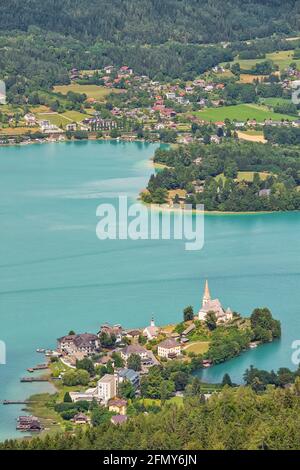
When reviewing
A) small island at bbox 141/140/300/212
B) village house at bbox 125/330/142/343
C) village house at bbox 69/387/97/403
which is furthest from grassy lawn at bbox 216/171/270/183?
village house at bbox 69/387/97/403

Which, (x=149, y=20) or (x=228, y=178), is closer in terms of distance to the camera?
(x=228, y=178)

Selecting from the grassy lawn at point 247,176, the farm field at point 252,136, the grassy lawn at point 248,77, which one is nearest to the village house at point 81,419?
the grassy lawn at point 247,176

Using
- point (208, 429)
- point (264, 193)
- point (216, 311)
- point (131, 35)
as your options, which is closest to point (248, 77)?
point (131, 35)

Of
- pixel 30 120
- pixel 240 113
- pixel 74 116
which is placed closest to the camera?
pixel 30 120

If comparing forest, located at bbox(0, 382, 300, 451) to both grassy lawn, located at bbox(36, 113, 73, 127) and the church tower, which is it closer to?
the church tower

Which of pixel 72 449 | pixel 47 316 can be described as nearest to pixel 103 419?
pixel 72 449

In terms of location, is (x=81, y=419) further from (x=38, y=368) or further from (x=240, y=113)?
(x=240, y=113)
